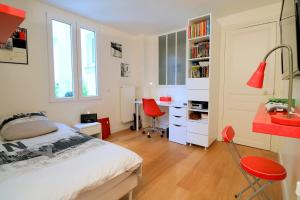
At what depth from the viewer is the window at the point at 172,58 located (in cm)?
398

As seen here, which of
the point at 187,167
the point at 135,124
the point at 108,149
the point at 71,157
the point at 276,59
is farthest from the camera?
the point at 135,124

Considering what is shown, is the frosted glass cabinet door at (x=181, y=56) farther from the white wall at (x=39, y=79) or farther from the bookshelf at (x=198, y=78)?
the white wall at (x=39, y=79)

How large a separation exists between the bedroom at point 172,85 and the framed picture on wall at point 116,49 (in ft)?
0.31

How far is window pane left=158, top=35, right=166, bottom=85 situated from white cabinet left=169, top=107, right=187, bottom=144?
1142 mm

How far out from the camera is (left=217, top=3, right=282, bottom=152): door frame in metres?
2.83

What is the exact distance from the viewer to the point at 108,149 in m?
1.59

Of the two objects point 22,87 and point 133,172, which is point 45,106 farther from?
point 133,172

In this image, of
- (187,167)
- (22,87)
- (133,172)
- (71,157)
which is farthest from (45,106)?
(187,167)

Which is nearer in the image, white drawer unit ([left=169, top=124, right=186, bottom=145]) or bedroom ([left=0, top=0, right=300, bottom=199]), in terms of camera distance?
bedroom ([left=0, top=0, right=300, bottom=199])

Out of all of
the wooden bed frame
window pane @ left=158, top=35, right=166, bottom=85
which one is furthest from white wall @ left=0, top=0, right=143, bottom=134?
the wooden bed frame

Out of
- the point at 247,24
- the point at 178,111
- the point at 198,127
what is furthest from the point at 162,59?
the point at 198,127

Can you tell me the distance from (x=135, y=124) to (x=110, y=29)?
242cm

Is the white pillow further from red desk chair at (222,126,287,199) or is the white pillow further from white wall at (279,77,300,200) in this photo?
white wall at (279,77,300,200)

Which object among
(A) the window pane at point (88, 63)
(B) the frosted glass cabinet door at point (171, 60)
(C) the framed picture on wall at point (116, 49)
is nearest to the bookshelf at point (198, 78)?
(B) the frosted glass cabinet door at point (171, 60)
